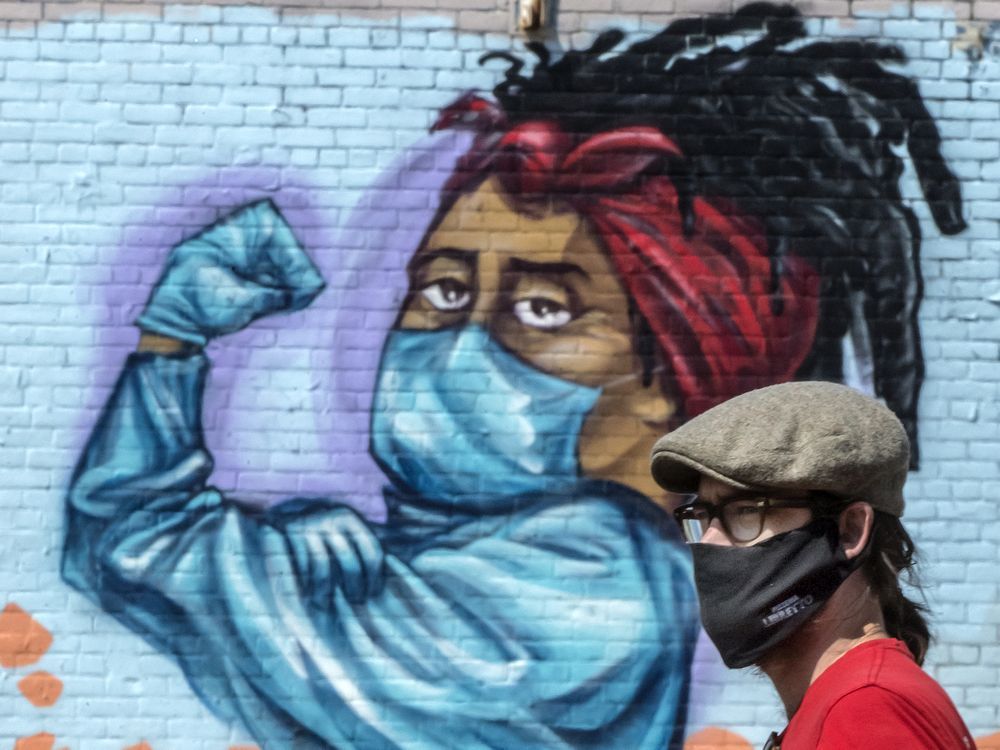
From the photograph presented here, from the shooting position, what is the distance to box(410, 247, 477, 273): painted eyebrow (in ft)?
16.2

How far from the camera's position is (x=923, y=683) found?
181 cm

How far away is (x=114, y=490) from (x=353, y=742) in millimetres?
1313

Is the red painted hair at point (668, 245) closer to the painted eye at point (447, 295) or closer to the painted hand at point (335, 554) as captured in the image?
the painted eye at point (447, 295)

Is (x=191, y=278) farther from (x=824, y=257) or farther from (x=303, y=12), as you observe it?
(x=824, y=257)

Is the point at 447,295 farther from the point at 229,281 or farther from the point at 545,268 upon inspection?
the point at 229,281

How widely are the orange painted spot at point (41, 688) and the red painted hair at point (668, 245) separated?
94.5 inches

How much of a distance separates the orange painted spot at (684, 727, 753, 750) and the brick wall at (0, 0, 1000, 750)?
3 centimetres

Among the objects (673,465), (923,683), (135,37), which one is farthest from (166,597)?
(923,683)

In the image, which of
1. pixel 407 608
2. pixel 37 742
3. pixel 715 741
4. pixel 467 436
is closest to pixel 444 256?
pixel 467 436

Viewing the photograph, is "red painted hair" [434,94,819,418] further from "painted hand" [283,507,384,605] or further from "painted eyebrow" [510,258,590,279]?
"painted hand" [283,507,384,605]

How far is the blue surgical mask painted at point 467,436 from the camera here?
4.89 metres

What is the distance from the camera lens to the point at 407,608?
4.88 m

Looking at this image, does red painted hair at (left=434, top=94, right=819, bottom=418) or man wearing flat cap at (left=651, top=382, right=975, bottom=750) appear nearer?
man wearing flat cap at (left=651, top=382, right=975, bottom=750)

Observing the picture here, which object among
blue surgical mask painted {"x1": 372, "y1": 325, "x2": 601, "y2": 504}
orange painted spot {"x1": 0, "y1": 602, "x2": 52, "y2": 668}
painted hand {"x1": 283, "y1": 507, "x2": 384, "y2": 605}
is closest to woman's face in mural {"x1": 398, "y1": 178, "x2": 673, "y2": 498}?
blue surgical mask painted {"x1": 372, "y1": 325, "x2": 601, "y2": 504}
